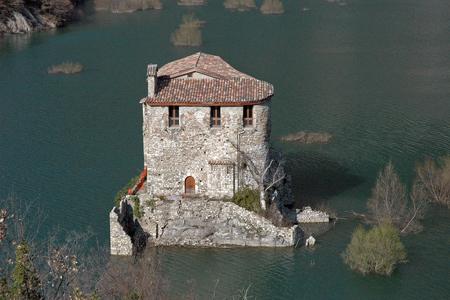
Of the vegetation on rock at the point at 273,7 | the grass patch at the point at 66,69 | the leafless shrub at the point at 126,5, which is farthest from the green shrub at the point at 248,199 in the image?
the leafless shrub at the point at 126,5

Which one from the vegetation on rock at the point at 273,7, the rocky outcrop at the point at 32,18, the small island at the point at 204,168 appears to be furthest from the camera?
the vegetation on rock at the point at 273,7

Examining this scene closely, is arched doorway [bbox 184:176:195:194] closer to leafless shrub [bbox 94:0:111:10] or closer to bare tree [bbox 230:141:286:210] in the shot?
bare tree [bbox 230:141:286:210]

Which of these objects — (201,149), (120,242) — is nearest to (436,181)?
(201,149)

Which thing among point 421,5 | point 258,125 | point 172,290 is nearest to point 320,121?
point 258,125

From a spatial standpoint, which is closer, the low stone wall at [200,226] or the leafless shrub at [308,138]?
the low stone wall at [200,226]

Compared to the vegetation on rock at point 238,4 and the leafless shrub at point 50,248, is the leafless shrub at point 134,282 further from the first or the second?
the vegetation on rock at point 238,4

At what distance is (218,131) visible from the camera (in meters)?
43.3

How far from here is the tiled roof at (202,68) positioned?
145 ft

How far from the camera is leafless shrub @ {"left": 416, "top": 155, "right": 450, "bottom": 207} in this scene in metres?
51.1

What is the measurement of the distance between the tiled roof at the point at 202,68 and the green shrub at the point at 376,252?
13692 millimetres

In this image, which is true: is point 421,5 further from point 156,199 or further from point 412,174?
point 156,199

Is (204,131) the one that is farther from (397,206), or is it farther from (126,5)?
(126,5)

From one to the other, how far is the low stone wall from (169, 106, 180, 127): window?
5336 millimetres

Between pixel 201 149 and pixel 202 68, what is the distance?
5720mm
